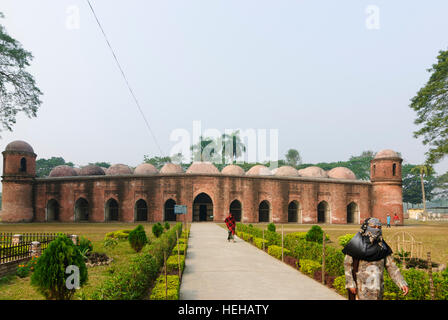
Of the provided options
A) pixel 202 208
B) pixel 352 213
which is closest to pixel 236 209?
pixel 202 208

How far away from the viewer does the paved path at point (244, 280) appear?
5.86m

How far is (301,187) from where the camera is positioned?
31047mm

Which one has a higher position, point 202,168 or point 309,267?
point 202,168

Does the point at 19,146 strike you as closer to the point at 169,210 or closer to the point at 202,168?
the point at 169,210

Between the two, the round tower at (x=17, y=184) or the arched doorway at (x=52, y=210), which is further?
the arched doorway at (x=52, y=210)

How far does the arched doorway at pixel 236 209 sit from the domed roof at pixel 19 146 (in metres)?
20.3

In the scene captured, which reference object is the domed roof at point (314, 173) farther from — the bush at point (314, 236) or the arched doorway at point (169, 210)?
the bush at point (314, 236)

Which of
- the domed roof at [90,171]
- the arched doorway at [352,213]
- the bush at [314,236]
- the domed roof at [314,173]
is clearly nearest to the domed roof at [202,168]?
the domed roof at [90,171]

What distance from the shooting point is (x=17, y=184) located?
29.9m

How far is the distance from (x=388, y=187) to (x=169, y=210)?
21.2 metres

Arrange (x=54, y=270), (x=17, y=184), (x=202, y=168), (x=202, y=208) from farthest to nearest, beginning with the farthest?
(x=202, y=168)
(x=202, y=208)
(x=17, y=184)
(x=54, y=270)

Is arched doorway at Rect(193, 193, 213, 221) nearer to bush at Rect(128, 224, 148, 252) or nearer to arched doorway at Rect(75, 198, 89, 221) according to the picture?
arched doorway at Rect(75, 198, 89, 221)
